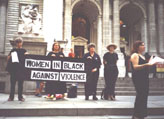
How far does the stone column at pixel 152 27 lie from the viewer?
23.8 m

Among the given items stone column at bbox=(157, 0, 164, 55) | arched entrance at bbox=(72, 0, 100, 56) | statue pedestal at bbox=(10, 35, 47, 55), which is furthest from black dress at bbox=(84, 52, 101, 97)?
stone column at bbox=(157, 0, 164, 55)

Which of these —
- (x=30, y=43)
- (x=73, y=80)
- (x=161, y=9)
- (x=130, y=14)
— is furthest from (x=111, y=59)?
(x=130, y=14)

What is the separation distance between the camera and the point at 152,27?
79.0 feet

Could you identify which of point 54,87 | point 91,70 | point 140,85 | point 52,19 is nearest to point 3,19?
point 52,19

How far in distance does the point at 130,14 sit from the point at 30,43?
21.8 metres

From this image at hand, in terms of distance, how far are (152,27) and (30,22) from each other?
58.1 feet

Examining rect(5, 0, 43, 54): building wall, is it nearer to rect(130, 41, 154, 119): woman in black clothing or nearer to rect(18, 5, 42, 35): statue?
rect(18, 5, 42, 35): statue

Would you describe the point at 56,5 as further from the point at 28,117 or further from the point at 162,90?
the point at 28,117

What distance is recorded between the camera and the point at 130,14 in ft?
92.8

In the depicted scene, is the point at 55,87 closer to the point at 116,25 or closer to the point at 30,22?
the point at 30,22

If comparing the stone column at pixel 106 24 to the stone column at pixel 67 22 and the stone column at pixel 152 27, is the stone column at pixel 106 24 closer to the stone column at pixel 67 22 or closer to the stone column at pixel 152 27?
the stone column at pixel 67 22

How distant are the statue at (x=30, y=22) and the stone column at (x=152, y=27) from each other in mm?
16989

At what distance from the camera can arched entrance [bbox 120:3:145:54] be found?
84.6 ft

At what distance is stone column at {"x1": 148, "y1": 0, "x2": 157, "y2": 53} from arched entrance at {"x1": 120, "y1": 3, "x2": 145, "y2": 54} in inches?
44.0
